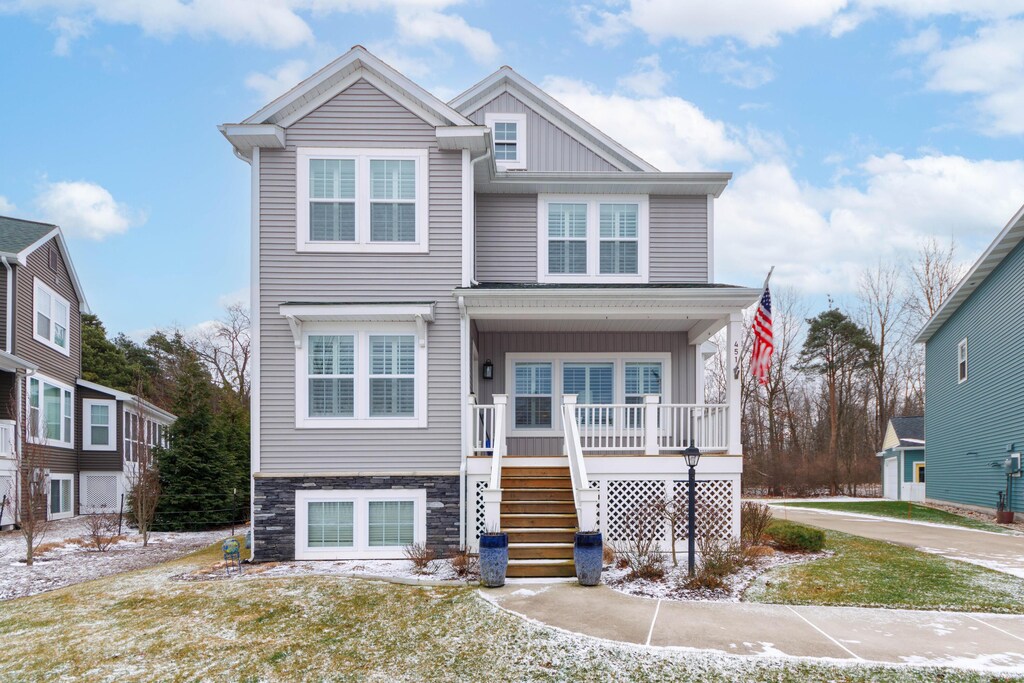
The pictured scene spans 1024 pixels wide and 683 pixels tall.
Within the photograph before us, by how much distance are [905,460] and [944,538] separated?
1645 cm

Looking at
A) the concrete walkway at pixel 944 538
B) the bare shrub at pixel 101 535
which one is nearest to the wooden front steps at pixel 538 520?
the concrete walkway at pixel 944 538

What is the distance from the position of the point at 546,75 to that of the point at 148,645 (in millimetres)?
15207

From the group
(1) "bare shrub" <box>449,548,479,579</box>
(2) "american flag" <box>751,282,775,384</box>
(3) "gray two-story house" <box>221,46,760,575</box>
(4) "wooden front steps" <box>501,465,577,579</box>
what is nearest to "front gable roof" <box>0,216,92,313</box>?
(3) "gray two-story house" <box>221,46,760,575</box>

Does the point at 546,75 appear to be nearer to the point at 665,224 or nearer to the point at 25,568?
the point at 665,224

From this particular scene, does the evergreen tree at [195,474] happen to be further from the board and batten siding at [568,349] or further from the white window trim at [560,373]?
the white window trim at [560,373]

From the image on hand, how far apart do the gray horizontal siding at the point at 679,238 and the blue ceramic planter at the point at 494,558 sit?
6623mm

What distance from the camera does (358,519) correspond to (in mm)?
11531

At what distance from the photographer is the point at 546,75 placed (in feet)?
60.8

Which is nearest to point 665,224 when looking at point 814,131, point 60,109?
point 814,131

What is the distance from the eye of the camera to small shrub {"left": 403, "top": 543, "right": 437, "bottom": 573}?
10547mm

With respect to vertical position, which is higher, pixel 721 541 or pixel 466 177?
pixel 466 177

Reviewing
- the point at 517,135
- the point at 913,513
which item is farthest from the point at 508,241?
the point at 913,513

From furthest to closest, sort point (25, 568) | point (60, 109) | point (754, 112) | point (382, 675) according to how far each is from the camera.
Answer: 1. point (754, 112)
2. point (60, 109)
3. point (25, 568)
4. point (382, 675)

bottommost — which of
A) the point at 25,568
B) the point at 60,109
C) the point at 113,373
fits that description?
the point at 25,568
